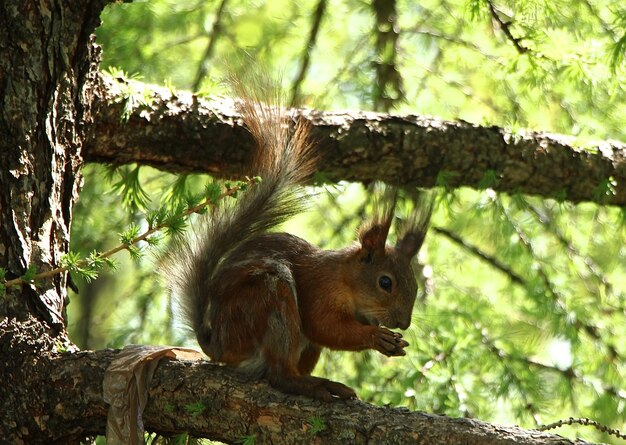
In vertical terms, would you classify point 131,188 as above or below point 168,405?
above

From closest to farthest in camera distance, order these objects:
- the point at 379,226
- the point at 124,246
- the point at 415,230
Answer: the point at 124,246 < the point at 379,226 < the point at 415,230

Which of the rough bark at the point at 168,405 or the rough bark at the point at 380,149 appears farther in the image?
the rough bark at the point at 380,149

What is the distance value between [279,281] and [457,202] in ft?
3.57

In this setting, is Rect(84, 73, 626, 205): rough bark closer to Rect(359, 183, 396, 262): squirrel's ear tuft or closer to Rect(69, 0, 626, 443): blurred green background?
Rect(69, 0, 626, 443): blurred green background

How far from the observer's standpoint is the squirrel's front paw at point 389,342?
7.34 ft

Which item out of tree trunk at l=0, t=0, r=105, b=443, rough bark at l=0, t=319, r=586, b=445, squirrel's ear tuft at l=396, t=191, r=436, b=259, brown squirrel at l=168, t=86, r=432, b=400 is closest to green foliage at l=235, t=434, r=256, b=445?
rough bark at l=0, t=319, r=586, b=445

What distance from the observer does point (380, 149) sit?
2.73m

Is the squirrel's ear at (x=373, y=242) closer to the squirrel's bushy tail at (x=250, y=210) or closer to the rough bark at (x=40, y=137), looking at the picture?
the squirrel's bushy tail at (x=250, y=210)

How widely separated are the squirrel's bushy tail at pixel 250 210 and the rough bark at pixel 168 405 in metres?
0.35

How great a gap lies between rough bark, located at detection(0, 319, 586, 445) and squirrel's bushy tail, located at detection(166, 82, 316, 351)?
13.8 inches

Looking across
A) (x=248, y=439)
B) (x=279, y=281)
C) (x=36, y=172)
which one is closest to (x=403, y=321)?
(x=279, y=281)

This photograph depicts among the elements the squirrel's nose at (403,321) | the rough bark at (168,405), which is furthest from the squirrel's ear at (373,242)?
the rough bark at (168,405)

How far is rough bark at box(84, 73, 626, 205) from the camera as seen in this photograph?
8.26 feet

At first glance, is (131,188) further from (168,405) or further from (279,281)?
(168,405)
